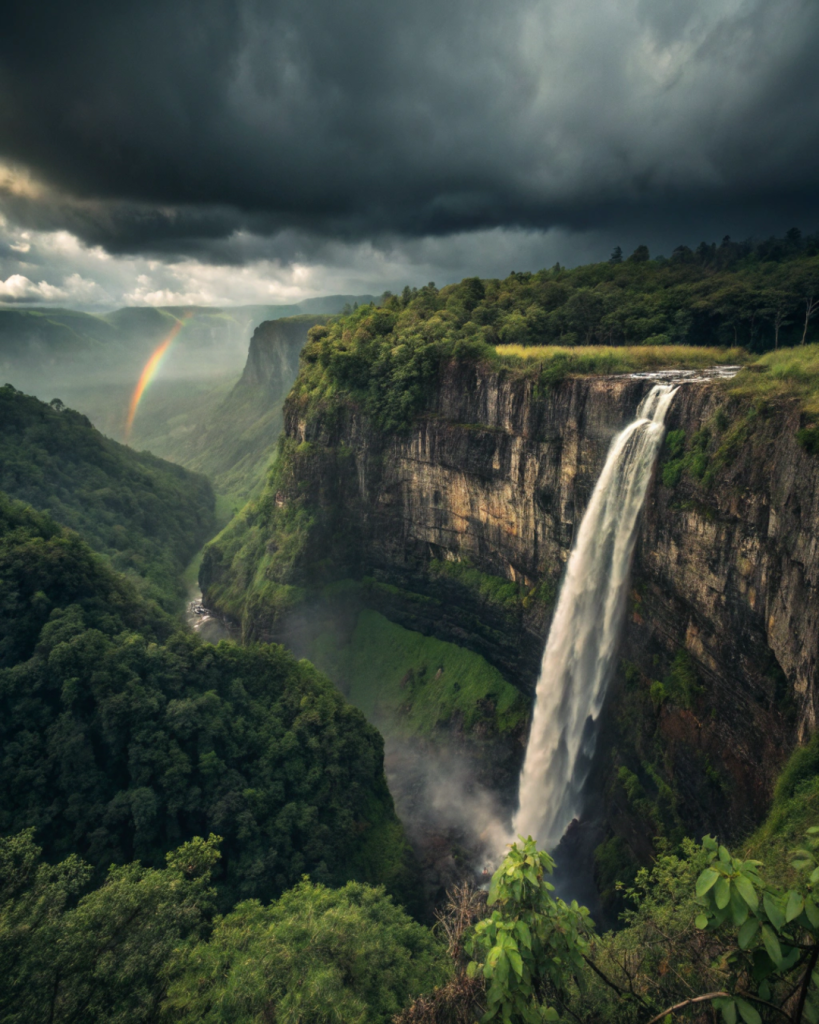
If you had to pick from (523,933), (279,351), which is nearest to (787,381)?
(523,933)

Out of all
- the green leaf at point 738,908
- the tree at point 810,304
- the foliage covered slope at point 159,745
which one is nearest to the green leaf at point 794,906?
the green leaf at point 738,908

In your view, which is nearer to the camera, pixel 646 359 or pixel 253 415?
pixel 646 359

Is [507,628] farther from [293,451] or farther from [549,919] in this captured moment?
[549,919]

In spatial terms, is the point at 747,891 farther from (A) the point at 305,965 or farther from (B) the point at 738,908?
(A) the point at 305,965

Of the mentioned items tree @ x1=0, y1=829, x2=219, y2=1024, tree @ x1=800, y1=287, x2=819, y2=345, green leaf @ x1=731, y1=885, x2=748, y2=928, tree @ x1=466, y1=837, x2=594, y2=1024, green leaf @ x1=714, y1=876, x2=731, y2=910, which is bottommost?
tree @ x1=0, y1=829, x2=219, y2=1024

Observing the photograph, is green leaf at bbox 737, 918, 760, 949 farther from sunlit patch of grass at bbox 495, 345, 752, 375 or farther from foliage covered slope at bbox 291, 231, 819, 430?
foliage covered slope at bbox 291, 231, 819, 430

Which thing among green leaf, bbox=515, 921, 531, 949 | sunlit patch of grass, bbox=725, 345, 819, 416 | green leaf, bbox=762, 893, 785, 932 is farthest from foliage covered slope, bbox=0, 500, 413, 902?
sunlit patch of grass, bbox=725, 345, 819, 416

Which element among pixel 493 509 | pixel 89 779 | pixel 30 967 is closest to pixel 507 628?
pixel 493 509
